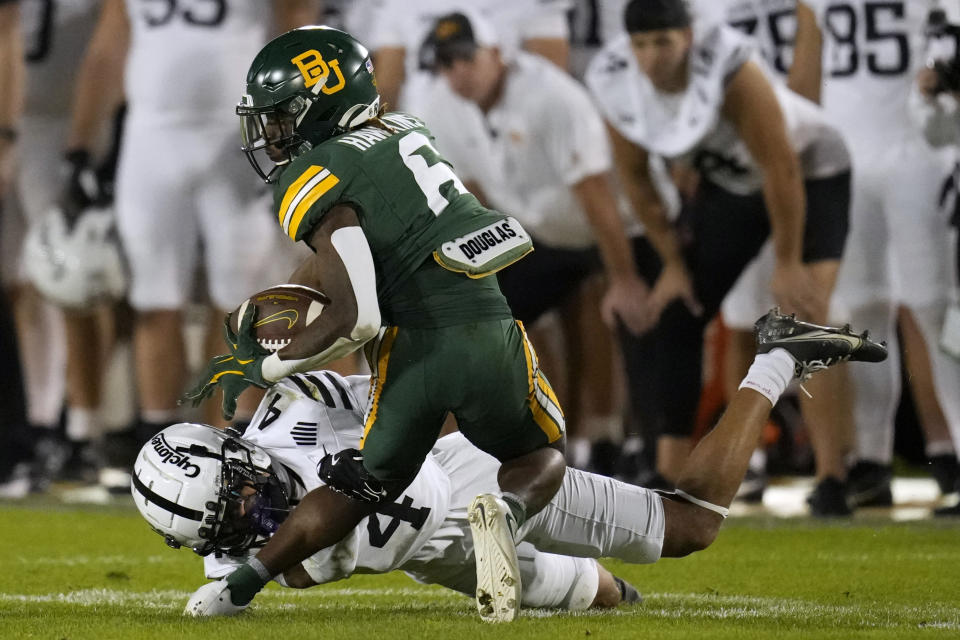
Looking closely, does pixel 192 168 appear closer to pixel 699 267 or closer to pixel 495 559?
pixel 699 267

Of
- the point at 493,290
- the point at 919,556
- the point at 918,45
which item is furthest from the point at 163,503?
the point at 918,45

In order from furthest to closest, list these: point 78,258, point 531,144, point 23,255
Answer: point 23,255
point 78,258
point 531,144

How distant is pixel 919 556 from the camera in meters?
4.52

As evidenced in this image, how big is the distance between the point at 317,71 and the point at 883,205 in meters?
3.62

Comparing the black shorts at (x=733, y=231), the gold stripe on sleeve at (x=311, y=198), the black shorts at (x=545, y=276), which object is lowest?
the black shorts at (x=545, y=276)

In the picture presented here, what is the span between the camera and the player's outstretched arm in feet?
9.48

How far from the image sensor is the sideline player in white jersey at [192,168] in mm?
6711

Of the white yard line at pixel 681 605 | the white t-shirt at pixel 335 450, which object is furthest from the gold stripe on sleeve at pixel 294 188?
the white yard line at pixel 681 605

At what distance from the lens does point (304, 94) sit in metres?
3.09

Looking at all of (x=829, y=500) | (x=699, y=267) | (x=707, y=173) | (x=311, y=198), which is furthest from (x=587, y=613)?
(x=707, y=173)

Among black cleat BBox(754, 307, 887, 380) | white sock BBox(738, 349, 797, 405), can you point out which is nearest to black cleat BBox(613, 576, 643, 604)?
white sock BBox(738, 349, 797, 405)

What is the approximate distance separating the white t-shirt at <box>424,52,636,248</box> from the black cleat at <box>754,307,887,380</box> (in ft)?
9.75

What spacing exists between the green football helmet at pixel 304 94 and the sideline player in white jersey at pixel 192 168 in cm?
357

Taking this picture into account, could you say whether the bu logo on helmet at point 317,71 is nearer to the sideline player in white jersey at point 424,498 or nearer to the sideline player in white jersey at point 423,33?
the sideline player in white jersey at point 424,498
